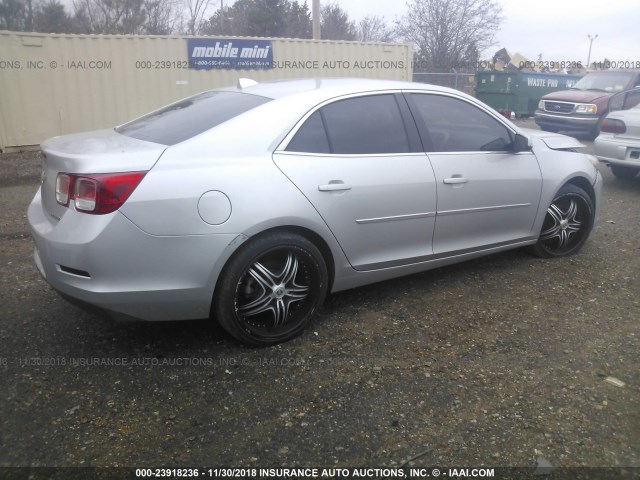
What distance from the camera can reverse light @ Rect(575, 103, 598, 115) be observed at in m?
12.9

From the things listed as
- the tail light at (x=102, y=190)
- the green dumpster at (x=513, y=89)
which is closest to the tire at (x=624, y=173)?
the tail light at (x=102, y=190)

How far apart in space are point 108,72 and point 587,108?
10.8 meters

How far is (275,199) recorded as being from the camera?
3.01 metres

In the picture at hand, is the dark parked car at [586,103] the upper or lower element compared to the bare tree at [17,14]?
lower

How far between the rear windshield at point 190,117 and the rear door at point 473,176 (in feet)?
4.00

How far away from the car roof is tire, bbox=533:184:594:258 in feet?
5.11

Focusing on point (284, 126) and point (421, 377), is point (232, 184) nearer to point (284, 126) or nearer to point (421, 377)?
point (284, 126)

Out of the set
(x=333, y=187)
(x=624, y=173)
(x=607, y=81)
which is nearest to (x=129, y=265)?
(x=333, y=187)

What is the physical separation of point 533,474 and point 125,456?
5.69 feet

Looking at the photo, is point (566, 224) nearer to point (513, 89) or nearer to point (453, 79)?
point (513, 89)

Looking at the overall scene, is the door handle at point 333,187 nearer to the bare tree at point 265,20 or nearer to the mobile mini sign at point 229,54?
the mobile mini sign at point 229,54

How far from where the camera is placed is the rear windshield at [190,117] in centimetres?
317

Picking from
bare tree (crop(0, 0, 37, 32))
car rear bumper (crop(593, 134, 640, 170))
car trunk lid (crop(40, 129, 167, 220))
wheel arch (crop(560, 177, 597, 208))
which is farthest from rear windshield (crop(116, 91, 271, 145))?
bare tree (crop(0, 0, 37, 32))

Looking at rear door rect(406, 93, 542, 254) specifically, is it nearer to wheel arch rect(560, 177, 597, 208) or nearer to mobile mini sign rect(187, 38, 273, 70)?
wheel arch rect(560, 177, 597, 208)
